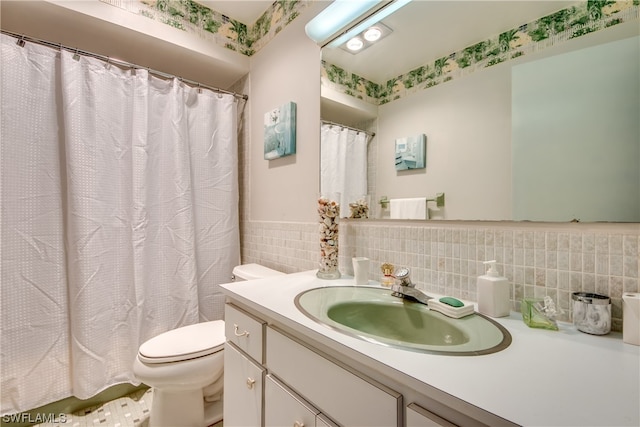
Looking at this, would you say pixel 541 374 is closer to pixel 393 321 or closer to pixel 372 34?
pixel 393 321

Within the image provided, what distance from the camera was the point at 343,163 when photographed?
53.7 inches

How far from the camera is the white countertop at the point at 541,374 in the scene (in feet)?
1.32

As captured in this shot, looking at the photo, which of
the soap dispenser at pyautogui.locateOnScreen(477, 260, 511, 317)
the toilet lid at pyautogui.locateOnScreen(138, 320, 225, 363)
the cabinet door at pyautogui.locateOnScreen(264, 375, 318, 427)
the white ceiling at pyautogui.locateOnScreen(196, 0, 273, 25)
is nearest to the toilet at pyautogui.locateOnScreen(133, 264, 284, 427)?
the toilet lid at pyautogui.locateOnScreen(138, 320, 225, 363)

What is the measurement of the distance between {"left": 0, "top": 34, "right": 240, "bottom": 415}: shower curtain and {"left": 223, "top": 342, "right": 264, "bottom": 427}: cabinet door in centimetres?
84

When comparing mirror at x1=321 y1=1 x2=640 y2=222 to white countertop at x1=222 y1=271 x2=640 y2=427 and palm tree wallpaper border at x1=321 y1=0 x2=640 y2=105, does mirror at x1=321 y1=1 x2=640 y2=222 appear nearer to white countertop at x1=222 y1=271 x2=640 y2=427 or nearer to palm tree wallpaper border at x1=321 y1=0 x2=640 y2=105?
palm tree wallpaper border at x1=321 y1=0 x2=640 y2=105

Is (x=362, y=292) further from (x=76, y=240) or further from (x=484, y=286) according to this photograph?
(x=76, y=240)

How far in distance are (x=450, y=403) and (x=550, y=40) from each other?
0.94 metres

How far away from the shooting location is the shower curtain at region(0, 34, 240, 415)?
1.35m

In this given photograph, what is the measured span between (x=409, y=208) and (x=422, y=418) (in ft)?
2.40

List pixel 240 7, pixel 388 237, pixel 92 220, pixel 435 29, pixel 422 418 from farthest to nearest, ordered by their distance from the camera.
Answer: pixel 240 7 → pixel 92 220 → pixel 388 237 → pixel 435 29 → pixel 422 418

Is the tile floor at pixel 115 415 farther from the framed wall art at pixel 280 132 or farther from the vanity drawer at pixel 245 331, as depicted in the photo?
the framed wall art at pixel 280 132

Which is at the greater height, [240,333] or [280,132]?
[280,132]

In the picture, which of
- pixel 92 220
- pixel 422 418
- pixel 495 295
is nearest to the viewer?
pixel 422 418

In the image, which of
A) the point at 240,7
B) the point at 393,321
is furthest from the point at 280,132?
the point at 393,321
